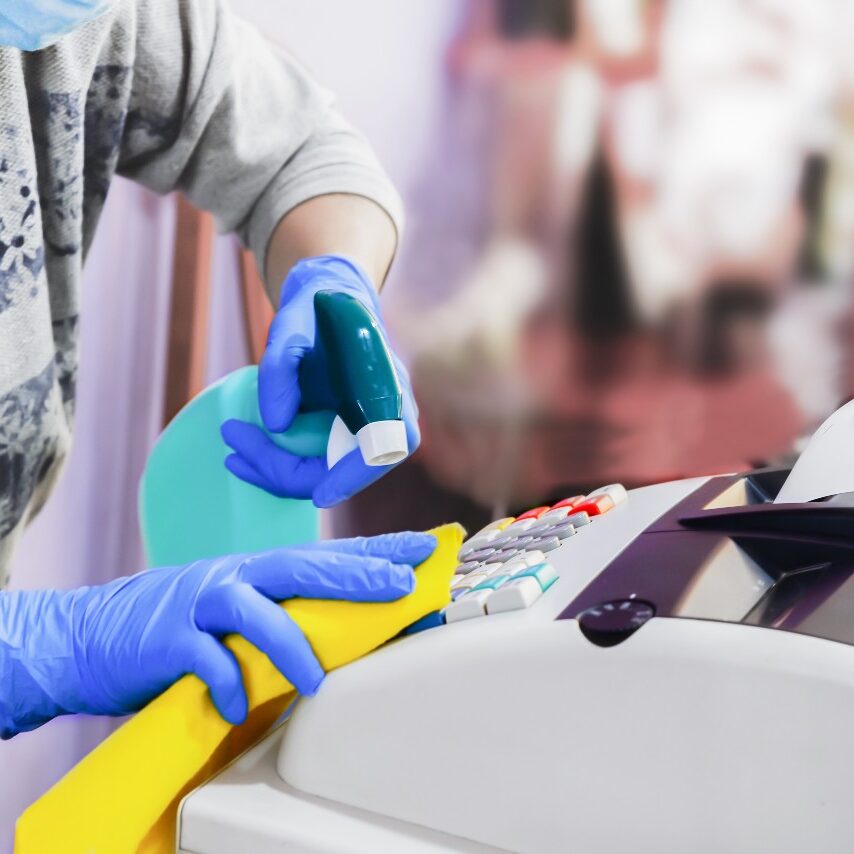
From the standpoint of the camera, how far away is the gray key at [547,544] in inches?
22.7

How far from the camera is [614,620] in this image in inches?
17.2

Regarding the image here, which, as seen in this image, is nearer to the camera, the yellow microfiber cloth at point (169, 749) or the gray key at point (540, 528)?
the yellow microfiber cloth at point (169, 749)

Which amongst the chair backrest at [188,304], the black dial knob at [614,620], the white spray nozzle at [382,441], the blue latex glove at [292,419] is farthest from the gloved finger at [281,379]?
the chair backrest at [188,304]

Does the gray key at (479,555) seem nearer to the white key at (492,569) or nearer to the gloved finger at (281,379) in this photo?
the white key at (492,569)

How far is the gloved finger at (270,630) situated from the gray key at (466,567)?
0.41 ft

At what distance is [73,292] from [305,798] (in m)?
0.62

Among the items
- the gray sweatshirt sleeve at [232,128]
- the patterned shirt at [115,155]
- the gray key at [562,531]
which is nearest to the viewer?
the gray key at [562,531]

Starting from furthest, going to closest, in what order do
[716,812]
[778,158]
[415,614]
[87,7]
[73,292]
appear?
[778,158]
[73,292]
[87,7]
[415,614]
[716,812]

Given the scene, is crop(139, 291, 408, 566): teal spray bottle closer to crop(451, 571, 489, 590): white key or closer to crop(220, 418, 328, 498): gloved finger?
crop(220, 418, 328, 498): gloved finger

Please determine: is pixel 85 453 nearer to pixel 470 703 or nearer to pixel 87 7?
pixel 87 7

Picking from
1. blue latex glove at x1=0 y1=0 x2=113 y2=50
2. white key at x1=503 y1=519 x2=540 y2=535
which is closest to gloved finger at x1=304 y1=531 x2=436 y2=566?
white key at x1=503 y1=519 x2=540 y2=535

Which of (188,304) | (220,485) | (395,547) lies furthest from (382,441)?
(188,304)

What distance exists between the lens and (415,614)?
503 millimetres

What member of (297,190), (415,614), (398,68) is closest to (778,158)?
(398,68)
